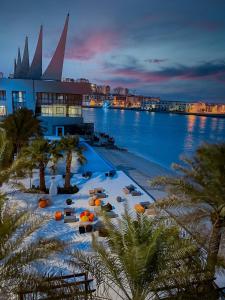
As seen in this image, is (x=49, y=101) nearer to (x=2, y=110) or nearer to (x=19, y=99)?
(x=19, y=99)

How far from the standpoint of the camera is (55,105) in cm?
4562

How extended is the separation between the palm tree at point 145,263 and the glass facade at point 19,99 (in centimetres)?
4308

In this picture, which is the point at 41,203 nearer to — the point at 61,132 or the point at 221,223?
the point at 221,223

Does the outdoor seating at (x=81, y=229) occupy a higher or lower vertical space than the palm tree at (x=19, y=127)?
lower

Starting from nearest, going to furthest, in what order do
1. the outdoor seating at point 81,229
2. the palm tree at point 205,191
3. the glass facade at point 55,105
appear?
the palm tree at point 205,191, the outdoor seating at point 81,229, the glass facade at point 55,105

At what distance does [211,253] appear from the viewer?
8.55 m

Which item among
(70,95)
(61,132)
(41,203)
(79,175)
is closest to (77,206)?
(41,203)

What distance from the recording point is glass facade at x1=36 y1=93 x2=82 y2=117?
45406 mm

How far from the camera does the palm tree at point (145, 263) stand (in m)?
5.79

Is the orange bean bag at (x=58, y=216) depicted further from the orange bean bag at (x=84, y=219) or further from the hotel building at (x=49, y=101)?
the hotel building at (x=49, y=101)

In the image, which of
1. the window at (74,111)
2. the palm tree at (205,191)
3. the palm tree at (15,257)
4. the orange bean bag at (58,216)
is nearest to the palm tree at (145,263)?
the palm tree at (15,257)

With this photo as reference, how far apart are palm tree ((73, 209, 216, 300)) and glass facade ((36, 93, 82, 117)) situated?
1591 inches

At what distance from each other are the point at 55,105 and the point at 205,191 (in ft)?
132

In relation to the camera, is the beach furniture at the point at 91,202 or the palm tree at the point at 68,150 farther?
the palm tree at the point at 68,150
